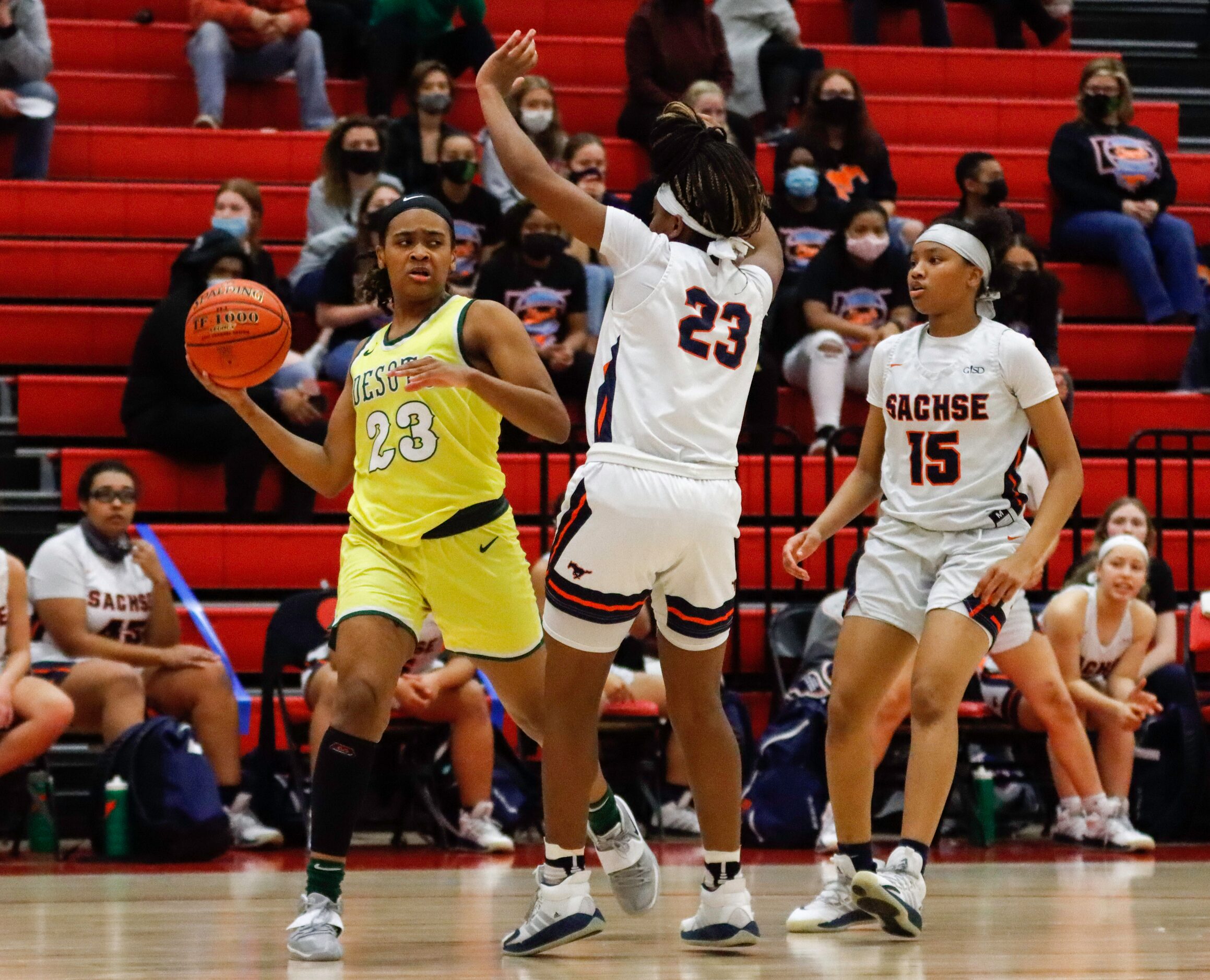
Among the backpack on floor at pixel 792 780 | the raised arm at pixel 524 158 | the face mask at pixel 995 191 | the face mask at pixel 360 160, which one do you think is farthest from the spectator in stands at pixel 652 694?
the raised arm at pixel 524 158

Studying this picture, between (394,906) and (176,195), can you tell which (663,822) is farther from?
(176,195)

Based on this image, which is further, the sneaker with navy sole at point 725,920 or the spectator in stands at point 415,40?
the spectator in stands at point 415,40

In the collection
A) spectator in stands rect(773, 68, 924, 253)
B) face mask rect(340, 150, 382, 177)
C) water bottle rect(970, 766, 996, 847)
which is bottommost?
water bottle rect(970, 766, 996, 847)

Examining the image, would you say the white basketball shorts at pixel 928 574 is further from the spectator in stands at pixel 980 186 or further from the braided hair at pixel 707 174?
the spectator in stands at pixel 980 186

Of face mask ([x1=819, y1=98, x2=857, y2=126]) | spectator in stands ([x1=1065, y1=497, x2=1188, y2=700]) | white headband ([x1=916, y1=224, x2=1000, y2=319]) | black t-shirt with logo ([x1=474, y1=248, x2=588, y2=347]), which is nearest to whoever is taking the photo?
white headband ([x1=916, y1=224, x2=1000, y2=319])

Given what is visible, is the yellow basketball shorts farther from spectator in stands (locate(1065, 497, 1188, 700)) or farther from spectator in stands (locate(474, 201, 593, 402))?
spectator in stands (locate(474, 201, 593, 402))

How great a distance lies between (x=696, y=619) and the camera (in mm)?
4637

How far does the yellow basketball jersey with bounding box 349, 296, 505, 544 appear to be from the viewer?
4.89 meters

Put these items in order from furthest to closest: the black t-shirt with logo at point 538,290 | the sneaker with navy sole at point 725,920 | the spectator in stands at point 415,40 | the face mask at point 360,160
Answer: the spectator in stands at point 415,40, the face mask at point 360,160, the black t-shirt with logo at point 538,290, the sneaker with navy sole at point 725,920

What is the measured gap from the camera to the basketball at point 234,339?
4.95 metres

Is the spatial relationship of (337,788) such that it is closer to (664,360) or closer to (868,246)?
(664,360)

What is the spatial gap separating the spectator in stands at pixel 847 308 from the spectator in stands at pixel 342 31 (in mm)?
3535

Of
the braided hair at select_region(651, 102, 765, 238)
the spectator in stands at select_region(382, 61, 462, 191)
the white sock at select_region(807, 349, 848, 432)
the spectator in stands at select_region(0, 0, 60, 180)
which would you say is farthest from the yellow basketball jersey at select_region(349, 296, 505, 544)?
the spectator in stands at select_region(0, 0, 60, 180)

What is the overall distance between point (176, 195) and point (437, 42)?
179 cm
